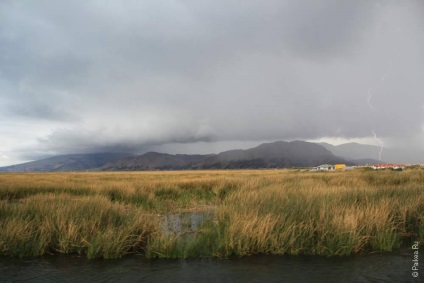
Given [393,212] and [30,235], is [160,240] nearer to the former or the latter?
[30,235]

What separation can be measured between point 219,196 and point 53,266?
1408 centimetres

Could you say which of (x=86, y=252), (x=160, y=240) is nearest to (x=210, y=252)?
(x=160, y=240)

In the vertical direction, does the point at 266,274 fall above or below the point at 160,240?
below

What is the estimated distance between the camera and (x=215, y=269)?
24.6 ft

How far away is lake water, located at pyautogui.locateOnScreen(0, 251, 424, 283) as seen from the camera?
Answer: 6.96 m

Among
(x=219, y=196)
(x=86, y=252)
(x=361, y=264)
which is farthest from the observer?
(x=219, y=196)

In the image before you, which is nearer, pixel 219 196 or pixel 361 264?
pixel 361 264

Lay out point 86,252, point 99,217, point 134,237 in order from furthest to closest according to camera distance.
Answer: point 99,217, point 134,237, point 86,252

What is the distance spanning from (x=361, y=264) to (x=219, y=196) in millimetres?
13791

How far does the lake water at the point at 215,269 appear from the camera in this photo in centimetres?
696

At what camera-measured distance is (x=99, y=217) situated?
983cm

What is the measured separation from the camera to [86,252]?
27.7 ft

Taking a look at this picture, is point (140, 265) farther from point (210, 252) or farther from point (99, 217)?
Result: point (99, 217)

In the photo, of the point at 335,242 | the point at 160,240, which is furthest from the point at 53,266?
the point at 335,242
